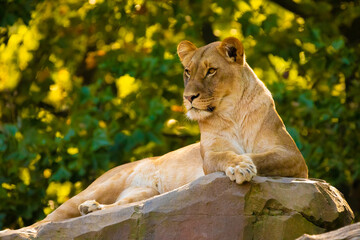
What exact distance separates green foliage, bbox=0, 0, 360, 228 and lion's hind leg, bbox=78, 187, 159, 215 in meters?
2.42

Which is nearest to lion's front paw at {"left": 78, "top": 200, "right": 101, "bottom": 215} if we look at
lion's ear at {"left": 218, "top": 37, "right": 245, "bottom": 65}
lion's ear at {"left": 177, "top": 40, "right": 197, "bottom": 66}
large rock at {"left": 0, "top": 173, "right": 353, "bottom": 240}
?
large rock at {"left": 0, "top": 173, "right": 353, "bottom": 240}

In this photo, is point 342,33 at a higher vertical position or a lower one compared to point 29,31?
lower

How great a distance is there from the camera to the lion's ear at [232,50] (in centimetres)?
493

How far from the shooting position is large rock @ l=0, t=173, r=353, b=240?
4164 mm

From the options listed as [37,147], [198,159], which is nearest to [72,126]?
[37,147]

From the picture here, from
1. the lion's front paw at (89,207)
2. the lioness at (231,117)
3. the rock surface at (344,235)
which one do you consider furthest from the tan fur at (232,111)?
the rock surface at (344,235)

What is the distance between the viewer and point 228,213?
419 cm

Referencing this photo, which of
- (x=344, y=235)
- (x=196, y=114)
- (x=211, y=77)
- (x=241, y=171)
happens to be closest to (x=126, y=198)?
(x=196, y=114)

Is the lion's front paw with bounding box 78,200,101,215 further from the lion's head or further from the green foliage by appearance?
the green foliage

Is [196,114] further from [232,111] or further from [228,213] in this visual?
[228,213]

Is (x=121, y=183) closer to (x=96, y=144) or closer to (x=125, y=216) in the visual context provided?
(x=125, y=216)

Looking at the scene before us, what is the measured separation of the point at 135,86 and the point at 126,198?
15.9 feet

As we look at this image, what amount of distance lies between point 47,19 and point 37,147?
11.9ft

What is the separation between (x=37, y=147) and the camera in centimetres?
827
